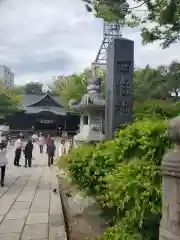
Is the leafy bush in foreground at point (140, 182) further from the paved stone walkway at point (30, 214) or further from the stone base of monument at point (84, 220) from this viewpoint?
the paved stone walkway at point (30, 214)

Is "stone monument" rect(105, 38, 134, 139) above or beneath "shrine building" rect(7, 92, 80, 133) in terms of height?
beneath

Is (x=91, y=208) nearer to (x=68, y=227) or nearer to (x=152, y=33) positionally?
(x=68, y=227)

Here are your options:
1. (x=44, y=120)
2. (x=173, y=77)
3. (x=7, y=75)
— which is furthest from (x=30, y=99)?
(x=173, y=77)

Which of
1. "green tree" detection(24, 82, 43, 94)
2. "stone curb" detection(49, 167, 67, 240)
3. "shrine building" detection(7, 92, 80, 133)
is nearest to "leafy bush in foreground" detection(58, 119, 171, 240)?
"stone curb" detection(49, 167, 67, 240)

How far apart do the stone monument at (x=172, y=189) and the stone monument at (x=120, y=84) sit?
5.00 meters

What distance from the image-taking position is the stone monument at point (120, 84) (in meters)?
6.81

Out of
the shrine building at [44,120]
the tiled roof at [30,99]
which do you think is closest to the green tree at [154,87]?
the shrine building at [44,120]

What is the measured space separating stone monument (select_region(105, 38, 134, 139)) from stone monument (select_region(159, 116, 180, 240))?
16.4 feet

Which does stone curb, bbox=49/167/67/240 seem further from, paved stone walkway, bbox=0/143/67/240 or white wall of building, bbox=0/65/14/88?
white wall of building, bbox=0/65/14/88

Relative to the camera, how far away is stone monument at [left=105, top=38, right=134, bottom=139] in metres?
6.81

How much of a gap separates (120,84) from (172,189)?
5.40 meters

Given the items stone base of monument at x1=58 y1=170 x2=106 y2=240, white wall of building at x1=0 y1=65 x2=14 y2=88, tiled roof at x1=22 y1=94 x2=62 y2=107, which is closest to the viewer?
stone base of monument at x1=58 y1=170 x2=106 y2=240

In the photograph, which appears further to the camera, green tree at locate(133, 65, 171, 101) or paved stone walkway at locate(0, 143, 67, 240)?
green tree at locate(133, 65, 171, 101)

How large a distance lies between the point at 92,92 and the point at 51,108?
40.6 metres
